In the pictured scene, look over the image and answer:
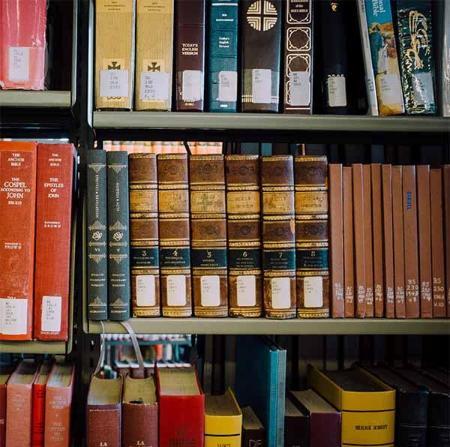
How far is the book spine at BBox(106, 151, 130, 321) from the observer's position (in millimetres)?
996

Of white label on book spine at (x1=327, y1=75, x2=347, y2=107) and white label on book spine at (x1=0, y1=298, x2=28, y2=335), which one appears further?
white label on book spine at (x1=327, y1=75, x2=347, y2=107)

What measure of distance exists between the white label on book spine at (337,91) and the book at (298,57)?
0.14 ft

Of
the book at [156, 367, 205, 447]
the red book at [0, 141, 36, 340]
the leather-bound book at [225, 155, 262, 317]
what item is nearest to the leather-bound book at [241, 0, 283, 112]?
the leather-bound book at [225, 155, 262, 317]

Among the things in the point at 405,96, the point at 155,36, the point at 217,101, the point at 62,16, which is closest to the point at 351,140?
the point at 405,96

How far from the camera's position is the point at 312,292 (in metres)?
1.03

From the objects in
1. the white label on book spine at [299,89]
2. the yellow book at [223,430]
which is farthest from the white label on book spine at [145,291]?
the white label on book spine at [299,89]

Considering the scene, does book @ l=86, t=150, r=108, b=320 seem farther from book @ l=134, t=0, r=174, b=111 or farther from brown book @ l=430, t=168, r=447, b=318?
brown book @ l=430, t=168, r=447, b=318

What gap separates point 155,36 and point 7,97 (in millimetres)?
299

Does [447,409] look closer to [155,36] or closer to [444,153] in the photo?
[444,153]

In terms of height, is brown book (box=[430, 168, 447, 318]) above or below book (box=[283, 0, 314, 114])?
below

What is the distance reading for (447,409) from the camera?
40.6 inches

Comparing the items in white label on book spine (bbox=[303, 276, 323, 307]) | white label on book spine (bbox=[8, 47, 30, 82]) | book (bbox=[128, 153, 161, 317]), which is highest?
white label on book spine (bbox=[8, 47, 30, 82])

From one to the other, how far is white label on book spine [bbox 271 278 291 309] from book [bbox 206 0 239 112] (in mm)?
343

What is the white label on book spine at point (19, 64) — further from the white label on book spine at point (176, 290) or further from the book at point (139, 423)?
the book at point (139, 423)
